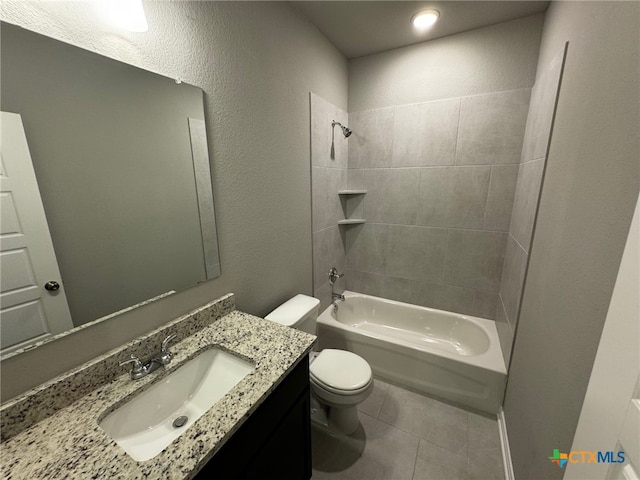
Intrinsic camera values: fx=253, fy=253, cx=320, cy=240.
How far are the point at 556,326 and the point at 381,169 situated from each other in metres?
1.71

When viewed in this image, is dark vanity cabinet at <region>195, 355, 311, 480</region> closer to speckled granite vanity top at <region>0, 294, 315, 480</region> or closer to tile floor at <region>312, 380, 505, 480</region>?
speckled granite vanity top at <region>0, 294, 315, 480</region>

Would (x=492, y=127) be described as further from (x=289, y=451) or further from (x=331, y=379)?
(x=289, y=451)

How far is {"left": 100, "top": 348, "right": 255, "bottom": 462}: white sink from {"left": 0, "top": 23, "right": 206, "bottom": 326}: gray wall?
325 millimetres

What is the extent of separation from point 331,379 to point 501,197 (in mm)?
1818

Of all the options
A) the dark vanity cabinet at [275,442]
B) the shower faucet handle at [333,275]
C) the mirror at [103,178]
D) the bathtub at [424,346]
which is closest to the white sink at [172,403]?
the dark vanity cabinet at [275,442]

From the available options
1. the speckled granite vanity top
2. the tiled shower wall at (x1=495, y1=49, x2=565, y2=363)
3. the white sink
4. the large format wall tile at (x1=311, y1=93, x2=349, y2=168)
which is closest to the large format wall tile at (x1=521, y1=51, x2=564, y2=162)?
the tiled shower wall at (x1=495, y1=49, x2=565, y2=363)

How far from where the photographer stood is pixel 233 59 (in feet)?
4.09

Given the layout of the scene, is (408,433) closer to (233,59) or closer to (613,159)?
(613,159)

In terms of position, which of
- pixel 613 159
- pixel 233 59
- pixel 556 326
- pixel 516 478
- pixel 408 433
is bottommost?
pixel 408 433

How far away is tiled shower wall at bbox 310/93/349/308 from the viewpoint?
194 cm

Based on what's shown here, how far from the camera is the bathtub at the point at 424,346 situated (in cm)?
174

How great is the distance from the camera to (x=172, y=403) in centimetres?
96

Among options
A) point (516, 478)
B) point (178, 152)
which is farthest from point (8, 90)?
point (516, 478)

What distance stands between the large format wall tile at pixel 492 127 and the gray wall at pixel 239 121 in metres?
1.09
